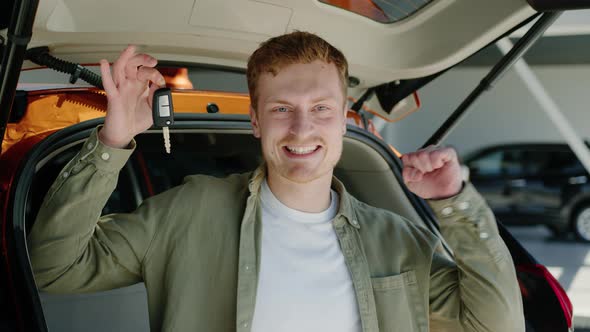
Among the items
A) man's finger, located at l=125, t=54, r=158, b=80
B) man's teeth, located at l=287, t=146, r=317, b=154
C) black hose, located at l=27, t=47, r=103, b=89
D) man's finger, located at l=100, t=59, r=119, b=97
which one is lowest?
man's teeth, located at l=287, t=146, r=317, b=154

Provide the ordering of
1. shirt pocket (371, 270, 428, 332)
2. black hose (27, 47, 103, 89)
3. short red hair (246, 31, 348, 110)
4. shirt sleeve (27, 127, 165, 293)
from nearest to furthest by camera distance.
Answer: shirt sleeve (27, 127, 165, 293), shirt pocket (371, 270, 428, 332), short red hair (246, 31, 348, 110), black hose (27, 47, 103, 89)

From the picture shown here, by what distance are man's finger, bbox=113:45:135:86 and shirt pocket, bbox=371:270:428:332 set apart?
30.9 inches

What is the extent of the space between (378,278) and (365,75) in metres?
0.92

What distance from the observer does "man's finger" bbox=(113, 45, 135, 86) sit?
1484mm

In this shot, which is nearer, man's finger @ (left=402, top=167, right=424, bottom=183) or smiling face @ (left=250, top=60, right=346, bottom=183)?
man's finger @ (left=402, top=167, right=424, bottom=183)

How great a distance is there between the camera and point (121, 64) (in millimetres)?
1485

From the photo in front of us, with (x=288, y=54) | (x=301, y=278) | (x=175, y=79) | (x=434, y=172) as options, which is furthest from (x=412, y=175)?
(x=175, y=79)

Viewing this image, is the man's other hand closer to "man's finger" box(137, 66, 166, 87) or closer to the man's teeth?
the man's teeth

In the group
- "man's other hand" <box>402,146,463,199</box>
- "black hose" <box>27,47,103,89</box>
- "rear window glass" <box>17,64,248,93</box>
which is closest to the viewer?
"man's other hand" <box>402,146,463,199</box>

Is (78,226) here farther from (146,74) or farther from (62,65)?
(62,65)

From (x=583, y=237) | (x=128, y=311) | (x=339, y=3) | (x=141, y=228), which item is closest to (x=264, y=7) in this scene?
(x=339, y=3)

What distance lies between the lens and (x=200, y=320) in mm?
1622

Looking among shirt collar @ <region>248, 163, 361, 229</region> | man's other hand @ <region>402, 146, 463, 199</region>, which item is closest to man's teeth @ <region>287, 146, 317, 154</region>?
shirt collar @ <region>248, 163, 361, 229</region>

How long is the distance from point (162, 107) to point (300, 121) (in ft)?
1.20
